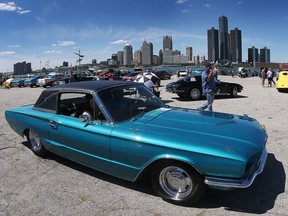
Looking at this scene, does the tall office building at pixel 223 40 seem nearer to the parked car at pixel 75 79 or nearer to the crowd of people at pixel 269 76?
the crowd of people at pixel 269 76

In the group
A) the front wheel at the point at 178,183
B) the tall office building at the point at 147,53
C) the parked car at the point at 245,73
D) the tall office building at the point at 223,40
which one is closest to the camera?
the front wheel at the point at 178,183

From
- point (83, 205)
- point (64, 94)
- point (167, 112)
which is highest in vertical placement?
point (64, 94)

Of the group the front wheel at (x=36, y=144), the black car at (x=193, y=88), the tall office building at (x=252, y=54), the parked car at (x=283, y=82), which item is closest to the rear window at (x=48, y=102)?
the front wheel at (x=36, y=144)

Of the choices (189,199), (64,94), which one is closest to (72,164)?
(64,94)

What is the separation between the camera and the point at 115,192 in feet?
12.0

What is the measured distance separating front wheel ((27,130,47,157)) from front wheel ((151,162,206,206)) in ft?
8.36

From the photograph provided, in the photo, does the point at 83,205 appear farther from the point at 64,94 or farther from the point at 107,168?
the point at 64,94

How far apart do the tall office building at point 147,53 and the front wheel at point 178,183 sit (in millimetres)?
137087

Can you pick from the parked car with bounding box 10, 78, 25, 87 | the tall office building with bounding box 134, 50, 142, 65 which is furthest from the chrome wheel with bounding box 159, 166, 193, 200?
the tall office building with bounding box 134, 50, 142, 65

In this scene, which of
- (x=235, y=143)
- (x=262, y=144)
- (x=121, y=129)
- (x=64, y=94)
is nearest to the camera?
(x=235, y=143)

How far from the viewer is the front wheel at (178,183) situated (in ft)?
10.1

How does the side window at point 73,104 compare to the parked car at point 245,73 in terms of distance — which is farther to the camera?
the parked car at point 245,73

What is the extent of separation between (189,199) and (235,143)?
861mm

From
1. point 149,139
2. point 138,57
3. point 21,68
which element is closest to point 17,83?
point 149,139
